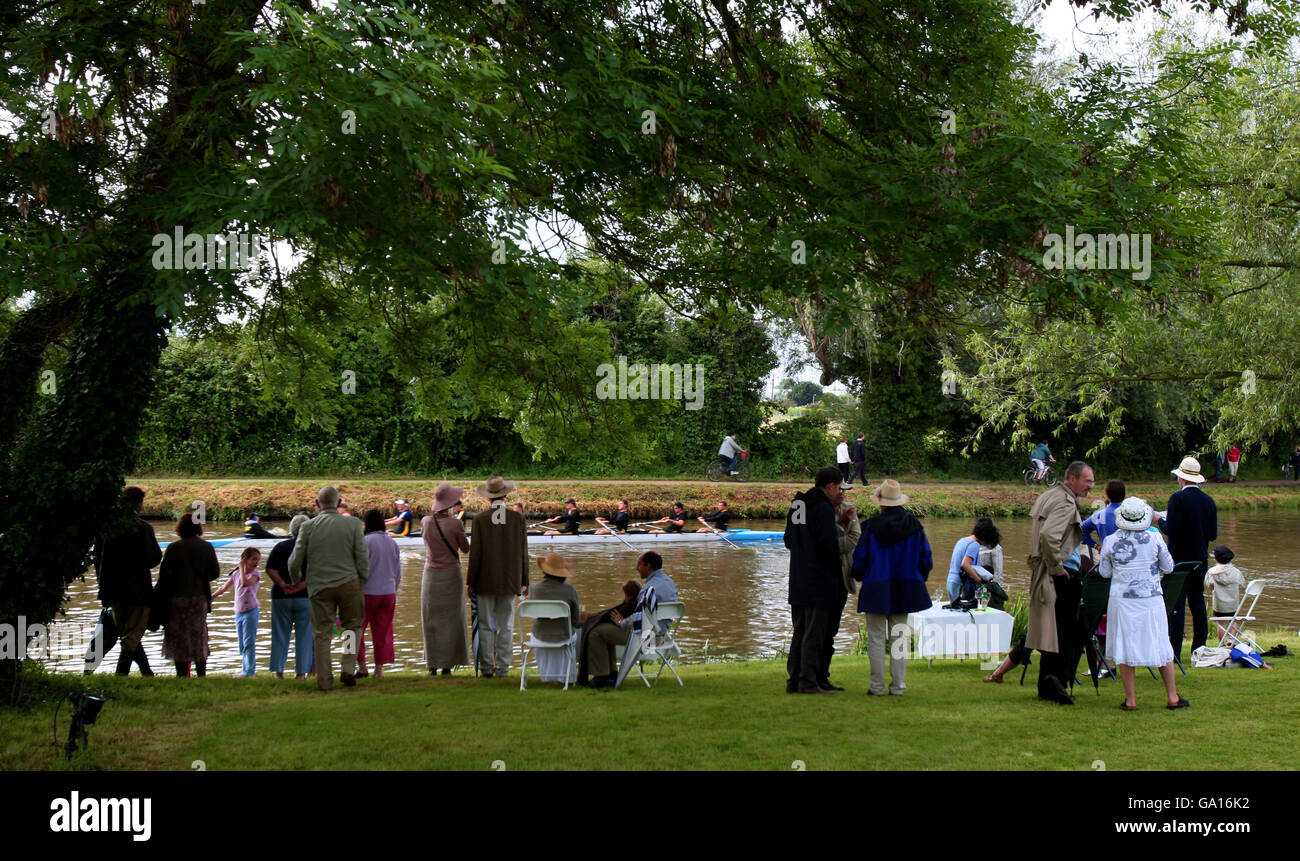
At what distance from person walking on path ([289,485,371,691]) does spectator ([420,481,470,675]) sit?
781mm

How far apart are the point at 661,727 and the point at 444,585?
3.39 m

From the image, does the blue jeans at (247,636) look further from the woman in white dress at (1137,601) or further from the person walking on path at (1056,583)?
the woman in white dress at (1137,601)

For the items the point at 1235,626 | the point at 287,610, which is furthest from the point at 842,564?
the point at 287,610

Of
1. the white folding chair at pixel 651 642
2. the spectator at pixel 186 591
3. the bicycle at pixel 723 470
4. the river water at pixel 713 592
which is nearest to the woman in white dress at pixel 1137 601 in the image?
the white folding chair at pixel 651 642

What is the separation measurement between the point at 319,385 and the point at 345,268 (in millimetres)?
1342

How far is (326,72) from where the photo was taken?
5.57 m

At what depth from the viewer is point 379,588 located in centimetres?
963

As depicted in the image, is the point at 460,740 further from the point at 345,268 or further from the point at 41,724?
the point at 345,268

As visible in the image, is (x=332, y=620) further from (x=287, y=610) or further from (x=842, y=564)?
(x=842, y=564)

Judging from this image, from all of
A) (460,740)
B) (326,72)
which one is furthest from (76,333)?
(460,740)

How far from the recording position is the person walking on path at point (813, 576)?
823 centimetres

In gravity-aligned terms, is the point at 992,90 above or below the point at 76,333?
above
